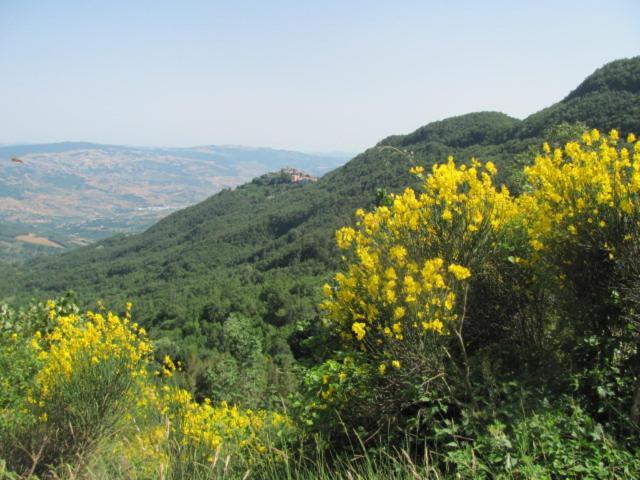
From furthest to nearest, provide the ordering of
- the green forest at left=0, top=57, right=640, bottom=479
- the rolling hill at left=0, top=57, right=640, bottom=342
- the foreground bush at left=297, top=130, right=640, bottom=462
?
the rolling hill at left=0, top=57, right=640, bottom=342, the foreground bush at left=297, top=130, right=640, bottom=462, the green forest at left=0, top=57, right=640, bottom=479

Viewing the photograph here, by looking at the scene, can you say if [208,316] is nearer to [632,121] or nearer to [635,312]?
[632,121]

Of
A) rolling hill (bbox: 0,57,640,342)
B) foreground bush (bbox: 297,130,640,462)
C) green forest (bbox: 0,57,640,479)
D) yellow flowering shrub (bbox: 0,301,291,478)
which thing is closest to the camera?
green forest (bbox: 0,57,640,479)

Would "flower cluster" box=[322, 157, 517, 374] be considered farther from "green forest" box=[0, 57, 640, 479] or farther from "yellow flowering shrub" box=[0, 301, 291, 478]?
"yellow flowering shrub" box=[0, 301, 291, 478]

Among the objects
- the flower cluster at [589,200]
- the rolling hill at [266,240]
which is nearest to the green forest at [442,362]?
the flower cluster at [589,200]

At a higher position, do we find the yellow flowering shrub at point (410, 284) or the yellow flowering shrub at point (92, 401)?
the yellow flowering shrub at point (410, 284)

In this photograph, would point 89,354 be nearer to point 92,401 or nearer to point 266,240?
point 92,401

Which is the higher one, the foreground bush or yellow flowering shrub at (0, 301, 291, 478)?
the foreground bush

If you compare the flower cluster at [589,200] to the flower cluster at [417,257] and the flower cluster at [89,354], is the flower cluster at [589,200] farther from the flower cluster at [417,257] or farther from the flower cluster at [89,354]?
→ the flower cluster at [89,354]

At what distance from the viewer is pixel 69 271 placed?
357 ft

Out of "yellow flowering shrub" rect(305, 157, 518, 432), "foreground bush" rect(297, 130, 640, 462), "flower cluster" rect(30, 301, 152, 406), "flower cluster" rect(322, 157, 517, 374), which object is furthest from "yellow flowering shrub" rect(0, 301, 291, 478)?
"flower cluster" rect(322, 157, 517, 374)

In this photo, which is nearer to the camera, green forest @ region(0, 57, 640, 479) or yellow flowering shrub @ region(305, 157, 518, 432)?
green forest @ region(0, 57, 640, 479)

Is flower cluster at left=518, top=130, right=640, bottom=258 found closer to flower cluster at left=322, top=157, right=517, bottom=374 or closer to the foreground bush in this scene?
the foreground bush

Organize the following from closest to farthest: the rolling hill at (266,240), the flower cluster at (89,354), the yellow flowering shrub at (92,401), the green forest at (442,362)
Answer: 1. the green forest at (442,362)
2. the yellow flowering shrub at (92,401)
3. the flower cluster at (89,354)
4. the rolling hill at (266,240)

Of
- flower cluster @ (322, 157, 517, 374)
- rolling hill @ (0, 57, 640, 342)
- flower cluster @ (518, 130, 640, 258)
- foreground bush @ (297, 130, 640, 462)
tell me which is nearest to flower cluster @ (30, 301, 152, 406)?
foreground bush @ (297, 130, 640, 462)
